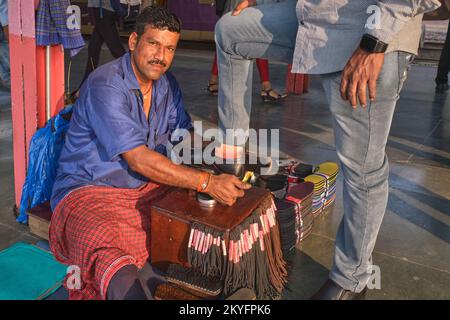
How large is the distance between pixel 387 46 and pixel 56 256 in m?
1.67

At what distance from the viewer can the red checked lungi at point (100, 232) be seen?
1.92 m

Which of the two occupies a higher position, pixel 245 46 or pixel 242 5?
pixel 242 5

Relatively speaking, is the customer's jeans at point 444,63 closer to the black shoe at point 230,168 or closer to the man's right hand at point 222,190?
the black shoe at point 230,168

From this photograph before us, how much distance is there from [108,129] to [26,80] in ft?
2.40

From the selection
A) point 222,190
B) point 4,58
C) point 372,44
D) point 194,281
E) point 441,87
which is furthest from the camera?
point 441,87

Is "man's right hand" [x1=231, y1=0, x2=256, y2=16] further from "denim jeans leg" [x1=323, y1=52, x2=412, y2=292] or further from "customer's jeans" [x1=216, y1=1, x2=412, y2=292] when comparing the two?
"denim jeans leg" [x1=323, y1=52, x2=412, y2=292]

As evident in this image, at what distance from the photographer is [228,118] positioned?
213 centimetres

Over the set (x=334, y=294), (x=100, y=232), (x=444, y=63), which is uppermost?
(x=444, y=63)

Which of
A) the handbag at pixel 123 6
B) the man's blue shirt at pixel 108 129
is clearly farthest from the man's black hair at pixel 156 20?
the handbag at pixel 123 6

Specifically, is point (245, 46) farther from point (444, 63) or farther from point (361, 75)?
point (444, 63)

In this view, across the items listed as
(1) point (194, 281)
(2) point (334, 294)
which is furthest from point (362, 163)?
(1) point (194, 281)

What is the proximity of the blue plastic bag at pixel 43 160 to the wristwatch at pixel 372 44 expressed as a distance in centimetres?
166

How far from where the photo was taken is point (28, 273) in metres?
2.24
